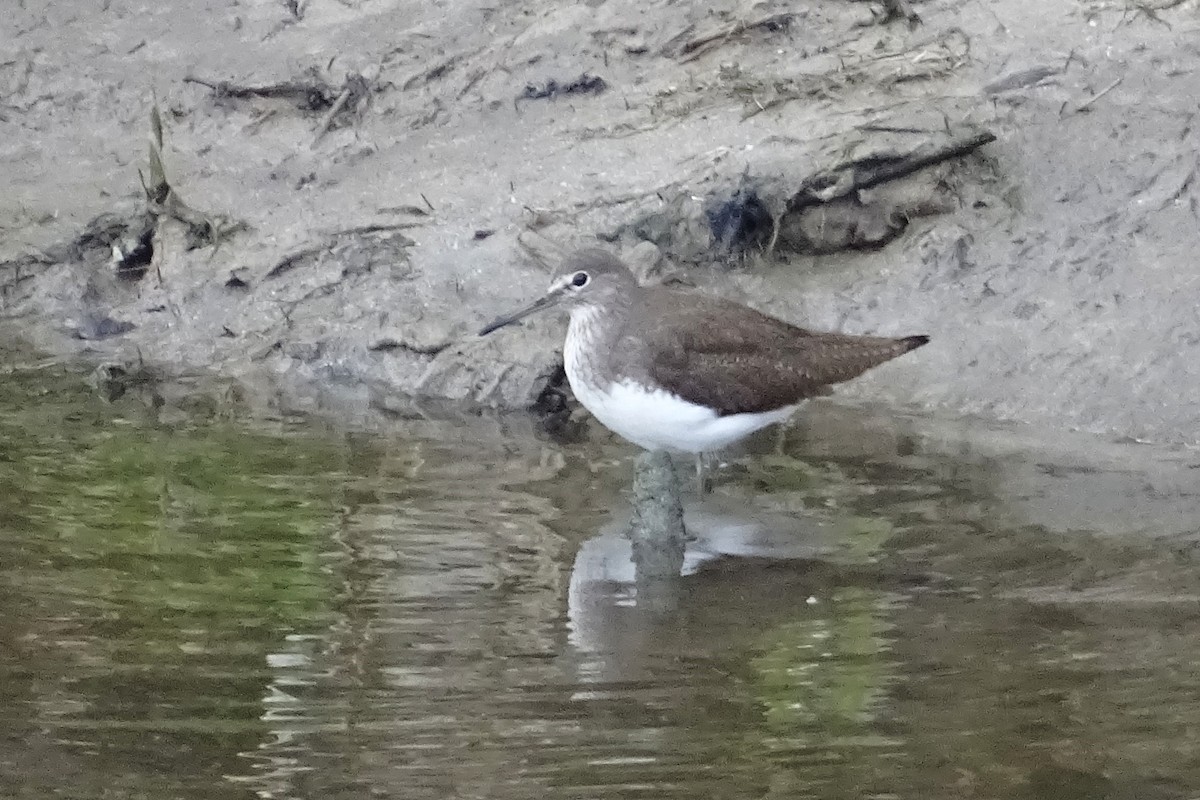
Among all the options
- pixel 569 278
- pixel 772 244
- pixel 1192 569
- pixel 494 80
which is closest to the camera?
pixel 1192 569

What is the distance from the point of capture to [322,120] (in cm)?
906

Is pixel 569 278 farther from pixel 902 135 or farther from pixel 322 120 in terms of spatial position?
pixel 322 120

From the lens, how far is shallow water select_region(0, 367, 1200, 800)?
3988mm

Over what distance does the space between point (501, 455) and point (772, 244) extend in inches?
75.1

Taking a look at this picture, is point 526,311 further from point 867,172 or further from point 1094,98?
point 1094,98

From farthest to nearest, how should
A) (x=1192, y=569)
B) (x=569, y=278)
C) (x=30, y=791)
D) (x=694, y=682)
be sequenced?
(x=569, y=278), (x=1192, y=569), (x=694, y=682), (x=30, y=791)

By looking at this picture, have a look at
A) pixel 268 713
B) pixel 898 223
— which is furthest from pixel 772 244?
pixel 268 713

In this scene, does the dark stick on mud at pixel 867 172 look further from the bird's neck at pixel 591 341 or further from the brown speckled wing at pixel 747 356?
the bird's neck at pixel 591 341

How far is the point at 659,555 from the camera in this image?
546 cm

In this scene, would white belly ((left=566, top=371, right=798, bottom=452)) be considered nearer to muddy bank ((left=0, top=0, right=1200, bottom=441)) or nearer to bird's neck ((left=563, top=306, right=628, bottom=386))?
bird's neck ((left=563, top=306, right=628, bottom=386))

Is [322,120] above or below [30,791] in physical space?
above

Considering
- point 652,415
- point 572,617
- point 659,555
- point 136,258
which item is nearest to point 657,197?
point 652,415

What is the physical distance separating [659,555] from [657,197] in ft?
9.19

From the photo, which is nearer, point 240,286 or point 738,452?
point 738,452
